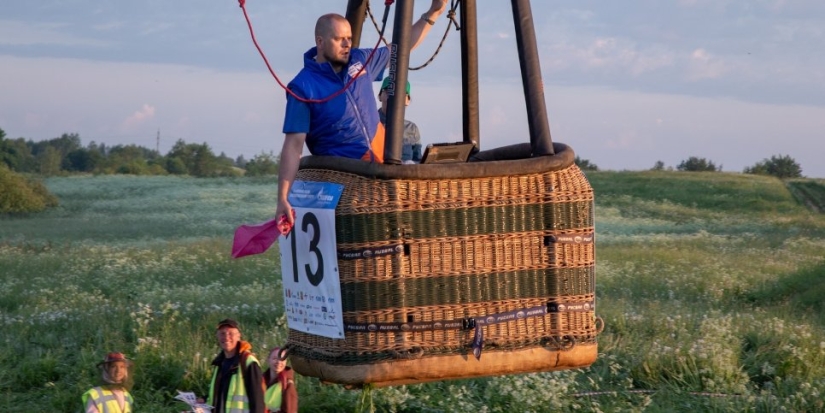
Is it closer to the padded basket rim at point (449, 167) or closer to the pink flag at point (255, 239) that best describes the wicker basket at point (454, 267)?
the padded basket rim at point (449, 167)

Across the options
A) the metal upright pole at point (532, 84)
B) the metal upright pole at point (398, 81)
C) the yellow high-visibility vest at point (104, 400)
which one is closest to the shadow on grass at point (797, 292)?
the metal upright pole at point (532, 84)

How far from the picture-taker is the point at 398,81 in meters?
5.48

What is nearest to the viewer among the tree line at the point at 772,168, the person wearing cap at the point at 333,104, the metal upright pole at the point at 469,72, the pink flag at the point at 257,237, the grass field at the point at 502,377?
the pink flag at the point at 257,237

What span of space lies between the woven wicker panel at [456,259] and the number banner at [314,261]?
49mm

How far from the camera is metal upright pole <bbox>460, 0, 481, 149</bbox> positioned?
6.57m

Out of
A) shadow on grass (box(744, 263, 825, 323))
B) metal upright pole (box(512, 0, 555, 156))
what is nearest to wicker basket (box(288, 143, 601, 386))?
→ metal upright pole (box(512, 0, 555, 156))

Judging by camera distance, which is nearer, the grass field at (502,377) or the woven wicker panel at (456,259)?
the woven wicker panel at (456,259)

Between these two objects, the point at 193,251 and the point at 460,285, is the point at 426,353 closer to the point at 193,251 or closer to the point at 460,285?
the point at 460,285

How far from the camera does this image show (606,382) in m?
9.41

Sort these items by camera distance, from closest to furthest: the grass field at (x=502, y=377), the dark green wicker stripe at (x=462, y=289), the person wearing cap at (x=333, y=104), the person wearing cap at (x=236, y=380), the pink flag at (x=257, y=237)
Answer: the dark green wicker stripe at (x=462, y=289)
the pink flag at (x=257, y=237)
the person wearing cap at (x=333, y=104)
the person wearing cap at (x=236, y=380)
the grass field at (x=502, y=377)

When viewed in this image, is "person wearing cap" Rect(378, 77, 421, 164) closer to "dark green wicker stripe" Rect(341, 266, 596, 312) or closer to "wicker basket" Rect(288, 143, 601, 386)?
"wicker basket" Rect(288, 143, 601, 386)

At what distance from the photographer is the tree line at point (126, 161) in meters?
57.9

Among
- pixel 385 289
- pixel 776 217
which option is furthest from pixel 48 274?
pixel 776 217

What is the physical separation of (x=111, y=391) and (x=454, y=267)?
2.90m
